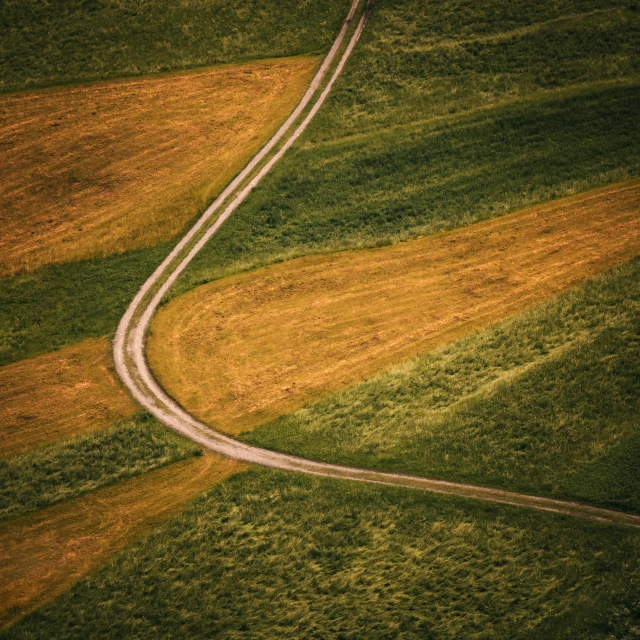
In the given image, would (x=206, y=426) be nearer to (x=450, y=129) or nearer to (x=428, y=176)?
(x=428, y=176)

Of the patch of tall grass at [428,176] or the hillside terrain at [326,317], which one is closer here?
the hillside terrain at [326,317]

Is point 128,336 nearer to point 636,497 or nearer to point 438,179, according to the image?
point 438,179

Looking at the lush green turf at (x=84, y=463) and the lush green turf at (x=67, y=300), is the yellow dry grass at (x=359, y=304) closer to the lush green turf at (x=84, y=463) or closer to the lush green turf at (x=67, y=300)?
the lush green turf at (x=84, y=463)

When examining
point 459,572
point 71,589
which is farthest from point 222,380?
point 459,572

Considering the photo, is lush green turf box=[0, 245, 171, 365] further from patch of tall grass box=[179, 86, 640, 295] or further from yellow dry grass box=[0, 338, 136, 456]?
patch of tall grass box=[179, 86, 640, 295]

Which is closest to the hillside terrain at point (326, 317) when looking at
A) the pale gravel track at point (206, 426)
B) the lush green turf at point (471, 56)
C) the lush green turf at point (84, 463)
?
the lush green turf at point (84, 463)

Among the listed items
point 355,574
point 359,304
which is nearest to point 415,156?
point 359,304
